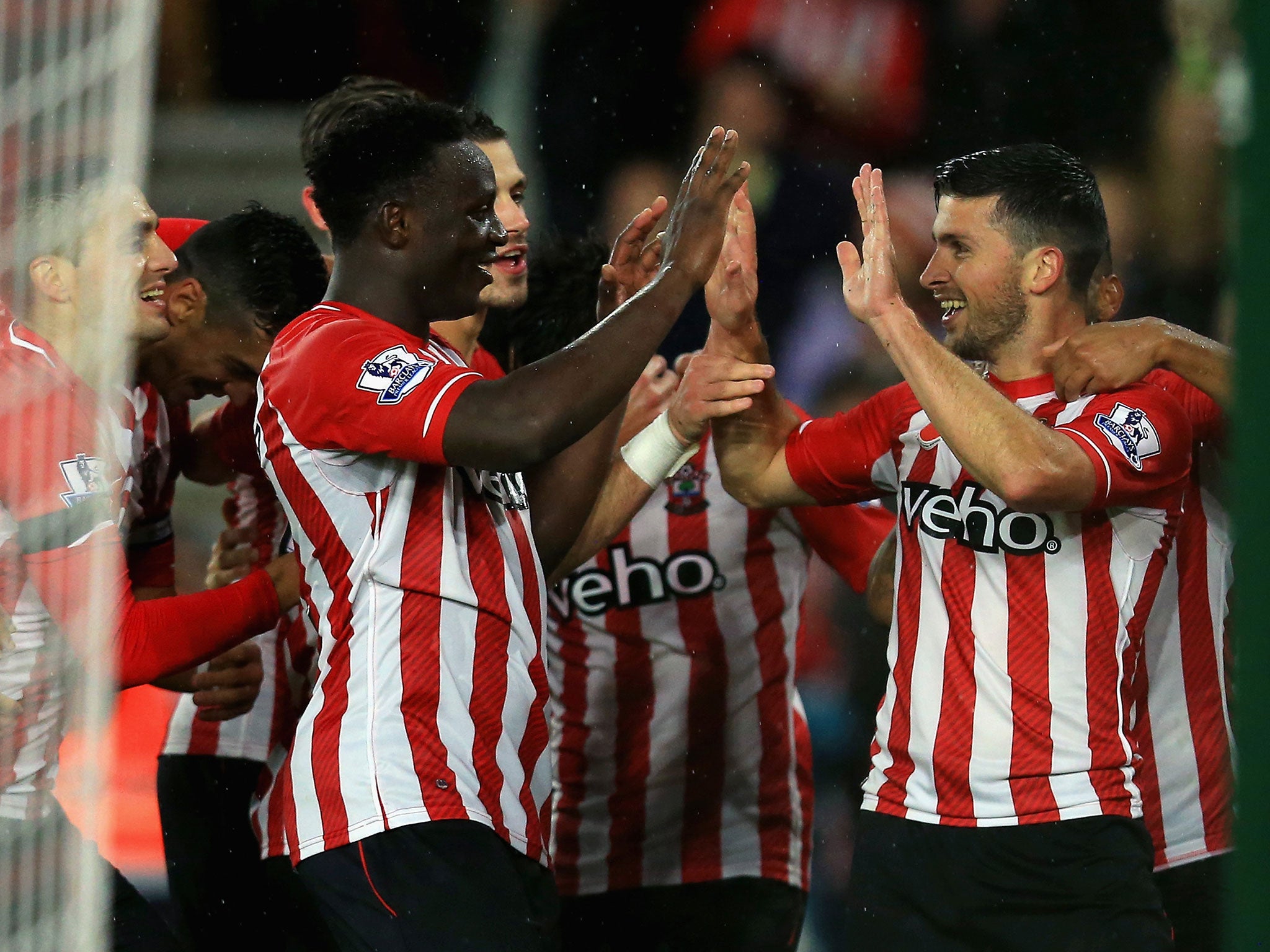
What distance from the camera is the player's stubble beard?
7.85ft

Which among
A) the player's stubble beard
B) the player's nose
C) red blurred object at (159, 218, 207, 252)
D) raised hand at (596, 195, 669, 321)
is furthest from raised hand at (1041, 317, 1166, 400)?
red blurred object at (159, 218, 207, 252)

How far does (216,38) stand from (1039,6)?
3.04 meters

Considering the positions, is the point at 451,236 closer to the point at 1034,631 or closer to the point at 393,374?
the point at 393,374

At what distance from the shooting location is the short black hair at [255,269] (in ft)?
9.34

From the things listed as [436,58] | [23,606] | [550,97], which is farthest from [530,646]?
[436,58]

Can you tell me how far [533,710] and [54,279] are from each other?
1019mm

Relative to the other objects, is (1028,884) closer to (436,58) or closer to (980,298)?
(980,298)

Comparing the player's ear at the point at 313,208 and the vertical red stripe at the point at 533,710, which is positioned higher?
the player's ear at the point at 313,208

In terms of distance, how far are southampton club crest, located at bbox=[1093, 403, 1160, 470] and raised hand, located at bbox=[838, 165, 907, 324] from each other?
34 cm

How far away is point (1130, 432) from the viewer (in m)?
2.20

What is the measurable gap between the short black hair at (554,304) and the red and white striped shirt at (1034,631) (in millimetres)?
1058

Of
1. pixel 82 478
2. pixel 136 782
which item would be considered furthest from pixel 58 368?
pixel 136 782

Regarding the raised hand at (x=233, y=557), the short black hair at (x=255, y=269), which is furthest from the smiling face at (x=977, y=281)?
the raised hand at (x=233, y=557)

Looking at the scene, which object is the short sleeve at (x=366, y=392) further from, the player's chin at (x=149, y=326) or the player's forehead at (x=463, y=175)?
the player's chin at (x=149, y=326)
